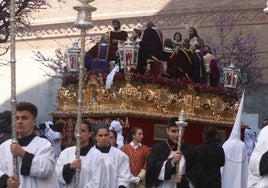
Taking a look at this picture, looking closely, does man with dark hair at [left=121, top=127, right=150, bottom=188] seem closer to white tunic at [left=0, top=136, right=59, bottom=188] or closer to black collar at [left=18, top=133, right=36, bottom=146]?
white tunic at [left=0, top=136, right=59, bottom=188]

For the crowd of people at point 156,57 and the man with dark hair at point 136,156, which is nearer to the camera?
the man with dark hair at point 136,156

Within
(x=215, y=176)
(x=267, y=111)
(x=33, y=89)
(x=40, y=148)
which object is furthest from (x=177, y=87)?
(x=33, y=89)

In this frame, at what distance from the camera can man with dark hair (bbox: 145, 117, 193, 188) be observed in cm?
1093

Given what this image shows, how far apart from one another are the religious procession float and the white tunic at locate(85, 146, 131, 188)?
20.1 ft

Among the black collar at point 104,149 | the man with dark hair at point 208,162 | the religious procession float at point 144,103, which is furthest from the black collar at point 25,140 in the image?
the religious procession float at point 144,103

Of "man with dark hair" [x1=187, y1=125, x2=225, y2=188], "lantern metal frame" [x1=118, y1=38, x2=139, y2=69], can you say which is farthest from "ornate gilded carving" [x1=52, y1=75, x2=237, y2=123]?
"man with dark hair" [x1=187, y1=125, x2=225, y2=188]

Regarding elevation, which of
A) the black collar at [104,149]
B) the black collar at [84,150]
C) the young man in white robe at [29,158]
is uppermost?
the young man in white robe at [29,158]

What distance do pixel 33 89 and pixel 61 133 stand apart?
59.1 feet

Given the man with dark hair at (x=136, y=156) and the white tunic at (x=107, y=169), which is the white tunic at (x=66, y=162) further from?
the man with dark hair at (x=136, y=156)

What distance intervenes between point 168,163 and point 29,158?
9.59 ft

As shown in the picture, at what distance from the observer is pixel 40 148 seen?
8.59 metres

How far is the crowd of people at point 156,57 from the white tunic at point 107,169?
697 centimetres

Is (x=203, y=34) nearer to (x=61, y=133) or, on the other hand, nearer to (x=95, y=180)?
(x=61, y=133)

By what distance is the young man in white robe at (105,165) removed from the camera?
427 inches
